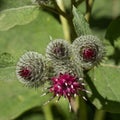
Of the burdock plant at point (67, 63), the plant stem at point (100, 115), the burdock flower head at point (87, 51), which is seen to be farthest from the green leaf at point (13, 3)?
the plant stem at point (100, 115)

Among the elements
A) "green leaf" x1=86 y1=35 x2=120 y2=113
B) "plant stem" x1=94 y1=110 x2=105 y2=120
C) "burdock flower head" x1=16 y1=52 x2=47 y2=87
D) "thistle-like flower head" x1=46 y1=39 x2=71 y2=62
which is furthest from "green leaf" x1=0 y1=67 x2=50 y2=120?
"thistle-like flower head" x1=46 y1=39 x2=71 y2=62

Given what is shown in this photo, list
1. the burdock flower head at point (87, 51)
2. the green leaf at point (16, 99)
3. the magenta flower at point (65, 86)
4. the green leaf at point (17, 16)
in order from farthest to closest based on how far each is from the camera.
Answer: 1. the green leaf at point (16, 99)
2. the green leaf at point (17, 16)
3. the burdock flower head at point (87, 51)
4. the magenta flower at point (65, 86)

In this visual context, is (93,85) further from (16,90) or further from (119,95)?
(16,90)

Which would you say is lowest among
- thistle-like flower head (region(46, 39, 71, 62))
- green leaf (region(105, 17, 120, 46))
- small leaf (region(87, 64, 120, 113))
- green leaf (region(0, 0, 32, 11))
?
small leaf (region(87, 64, 120, 113))

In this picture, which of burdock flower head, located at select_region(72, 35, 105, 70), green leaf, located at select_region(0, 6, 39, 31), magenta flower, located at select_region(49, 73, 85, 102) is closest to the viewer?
magenta flower, located at select_region(49, 73, 85, 102)

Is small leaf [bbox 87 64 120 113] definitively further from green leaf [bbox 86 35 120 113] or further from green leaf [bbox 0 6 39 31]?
green leaf [bbox 0 6 39 31]

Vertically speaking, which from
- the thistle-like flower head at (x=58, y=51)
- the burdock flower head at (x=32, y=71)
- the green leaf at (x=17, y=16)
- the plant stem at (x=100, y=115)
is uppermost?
the green leaf at (x=17, y=16)

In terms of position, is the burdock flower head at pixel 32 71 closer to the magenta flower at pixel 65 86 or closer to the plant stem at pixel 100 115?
the magenta flower at pixel 65 86
